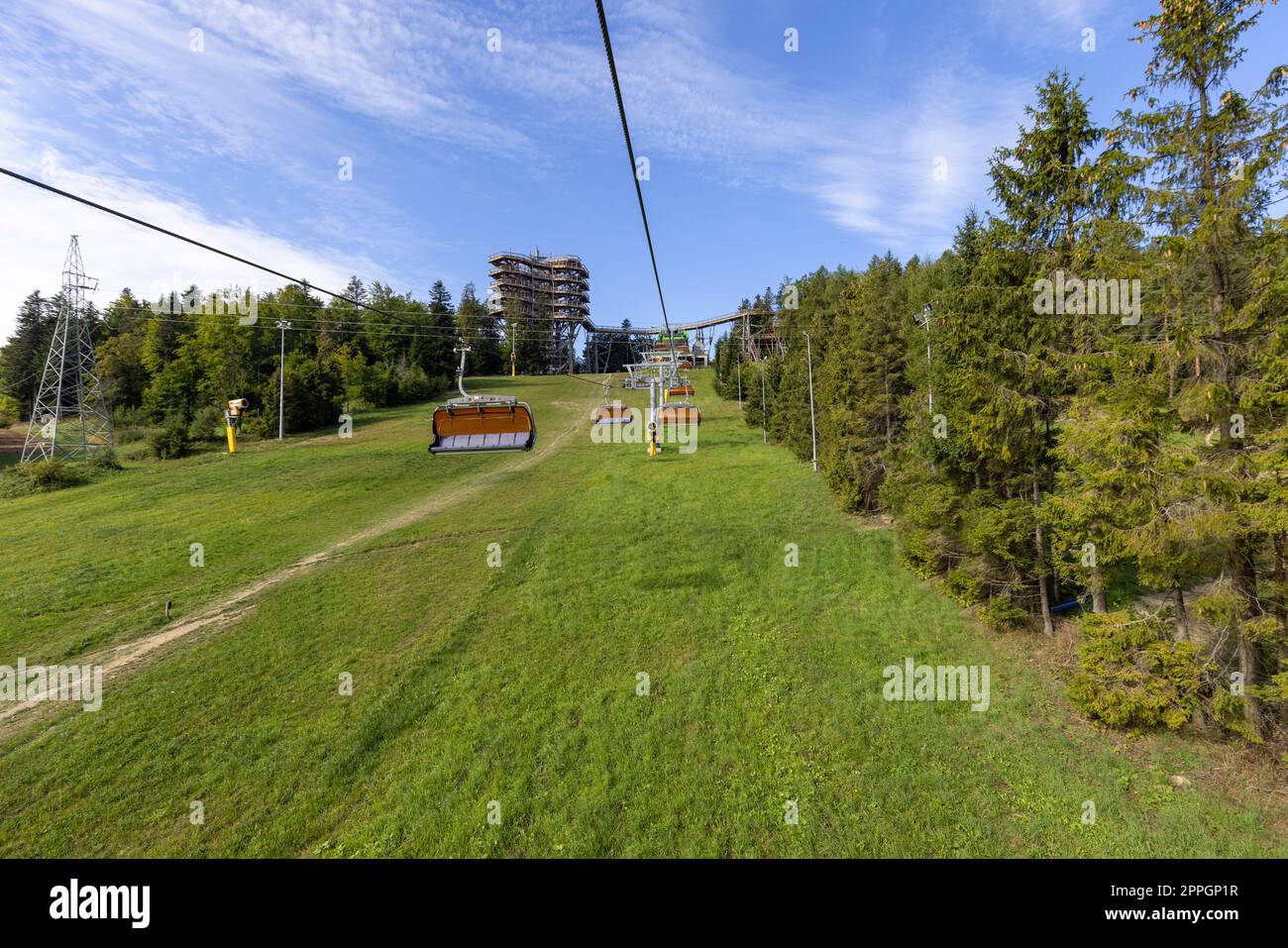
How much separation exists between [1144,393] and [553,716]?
1297cm

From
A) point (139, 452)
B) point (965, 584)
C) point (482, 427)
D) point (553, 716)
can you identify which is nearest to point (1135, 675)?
point (965, 584)

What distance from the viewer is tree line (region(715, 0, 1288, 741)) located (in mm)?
7807

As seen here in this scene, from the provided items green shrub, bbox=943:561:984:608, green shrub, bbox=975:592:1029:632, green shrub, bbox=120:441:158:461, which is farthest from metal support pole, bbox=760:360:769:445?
green shrub, bbox=120:441:158:461

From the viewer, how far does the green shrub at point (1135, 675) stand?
29.8 feet

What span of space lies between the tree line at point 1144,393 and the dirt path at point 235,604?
21504 mm

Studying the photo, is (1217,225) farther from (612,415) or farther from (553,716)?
(612,415)

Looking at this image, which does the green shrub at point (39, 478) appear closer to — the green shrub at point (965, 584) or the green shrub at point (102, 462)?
the green shrub at point (102, 462)

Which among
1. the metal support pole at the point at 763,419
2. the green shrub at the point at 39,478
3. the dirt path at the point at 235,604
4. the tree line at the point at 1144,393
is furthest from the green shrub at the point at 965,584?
the green shrub at the point at 39,478

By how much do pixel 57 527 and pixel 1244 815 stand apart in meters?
38.2

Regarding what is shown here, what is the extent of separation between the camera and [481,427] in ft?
43.7

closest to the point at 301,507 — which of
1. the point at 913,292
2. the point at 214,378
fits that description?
the point at 913,292
